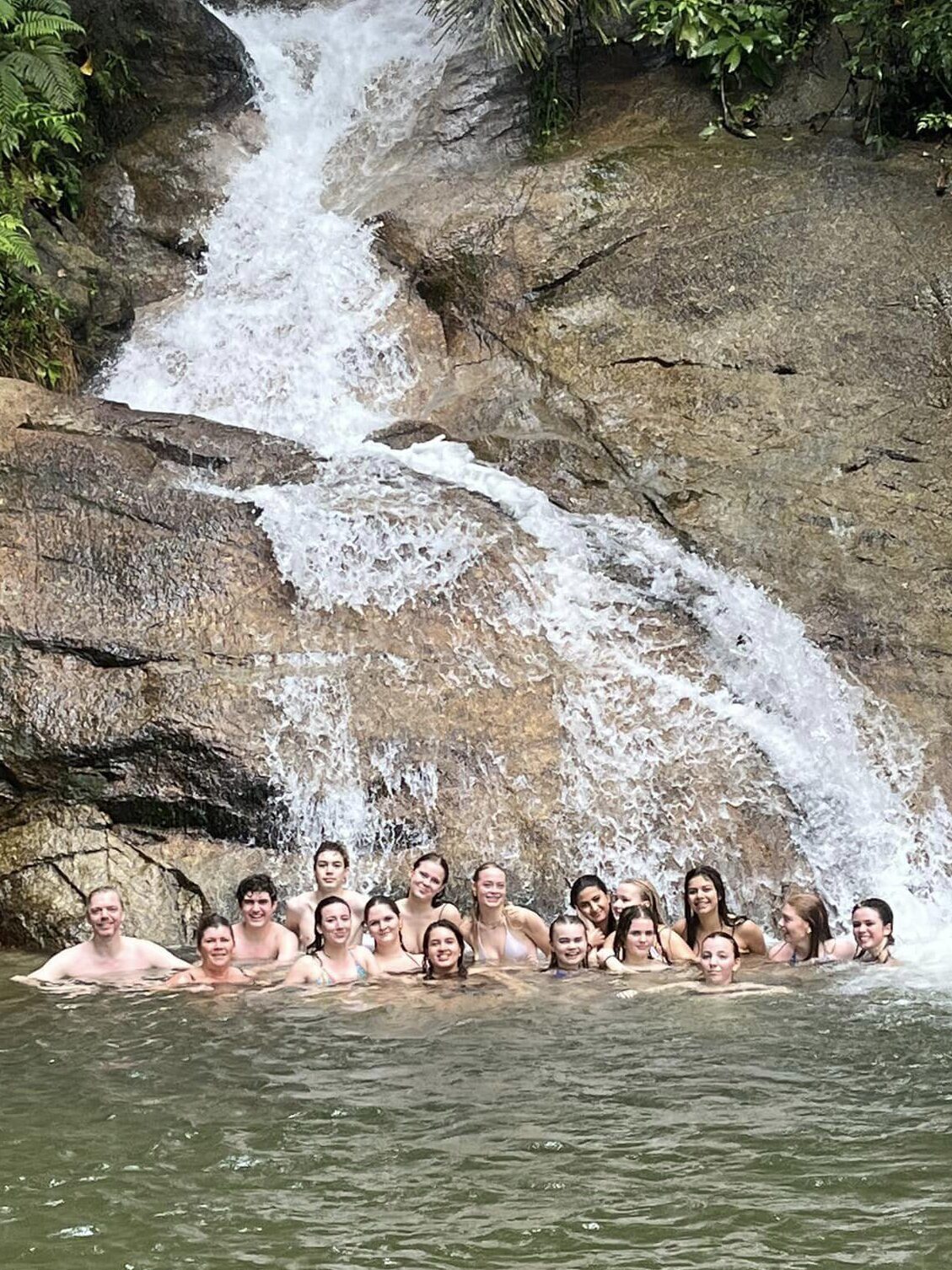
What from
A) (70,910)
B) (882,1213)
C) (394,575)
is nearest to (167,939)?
(70,910)

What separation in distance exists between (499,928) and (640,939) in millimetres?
837

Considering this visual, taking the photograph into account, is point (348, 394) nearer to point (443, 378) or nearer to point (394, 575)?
point (443, 378)

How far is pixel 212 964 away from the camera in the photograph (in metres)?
7.46

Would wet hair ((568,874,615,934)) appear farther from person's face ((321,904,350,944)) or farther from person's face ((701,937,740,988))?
person's face ((321,904,350,944))

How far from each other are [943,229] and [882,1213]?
10590 millimetres

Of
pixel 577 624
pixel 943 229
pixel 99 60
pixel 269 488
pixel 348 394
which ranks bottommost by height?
pixel 577 624

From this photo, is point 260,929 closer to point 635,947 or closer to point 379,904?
point 379,904

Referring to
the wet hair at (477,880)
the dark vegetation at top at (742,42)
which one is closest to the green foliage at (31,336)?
the dark vegetation at top at (742,42)

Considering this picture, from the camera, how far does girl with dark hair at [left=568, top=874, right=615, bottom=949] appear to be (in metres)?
7.88

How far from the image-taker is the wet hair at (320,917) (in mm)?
7492

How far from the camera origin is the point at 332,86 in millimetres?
16750

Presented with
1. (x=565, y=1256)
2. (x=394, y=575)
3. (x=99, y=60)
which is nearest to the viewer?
(x=565, y=1256)

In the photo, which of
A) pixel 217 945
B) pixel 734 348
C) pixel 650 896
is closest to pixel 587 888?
pixel 650 896

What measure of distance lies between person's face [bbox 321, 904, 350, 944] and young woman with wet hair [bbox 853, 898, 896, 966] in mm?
2633
